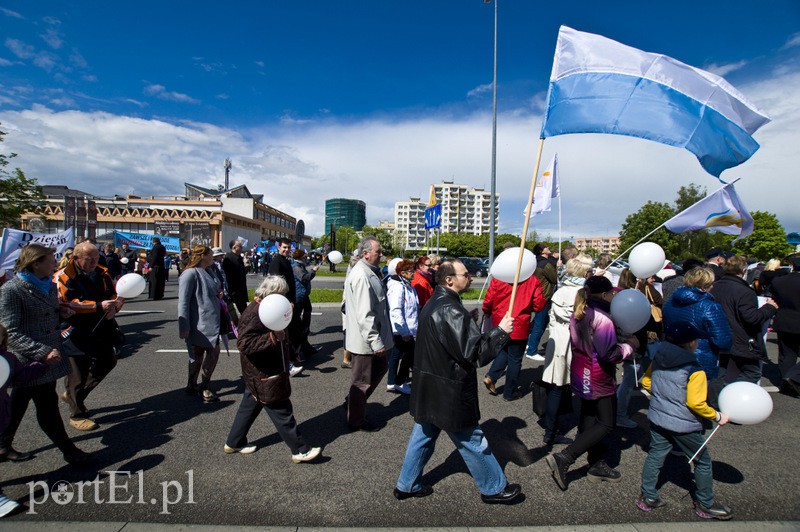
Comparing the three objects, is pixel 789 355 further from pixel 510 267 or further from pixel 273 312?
pixel 273 312

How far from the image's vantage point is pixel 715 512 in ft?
9.18

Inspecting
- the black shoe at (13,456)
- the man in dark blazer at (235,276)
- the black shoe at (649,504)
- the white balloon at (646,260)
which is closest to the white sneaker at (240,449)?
the black shoe at (13,456)

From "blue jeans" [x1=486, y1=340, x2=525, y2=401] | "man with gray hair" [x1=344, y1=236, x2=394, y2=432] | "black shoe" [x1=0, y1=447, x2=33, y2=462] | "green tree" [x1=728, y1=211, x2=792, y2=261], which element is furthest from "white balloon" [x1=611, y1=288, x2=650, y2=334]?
"green tree" [x1=728, y1=211, x2=792, y2=261]

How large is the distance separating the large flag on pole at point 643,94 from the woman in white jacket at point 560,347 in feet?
4.36

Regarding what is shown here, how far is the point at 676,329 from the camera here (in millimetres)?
2918

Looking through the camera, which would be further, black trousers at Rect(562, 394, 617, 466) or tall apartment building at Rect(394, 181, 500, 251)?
tall apartment building at Rect(394, 181, 500, 251)

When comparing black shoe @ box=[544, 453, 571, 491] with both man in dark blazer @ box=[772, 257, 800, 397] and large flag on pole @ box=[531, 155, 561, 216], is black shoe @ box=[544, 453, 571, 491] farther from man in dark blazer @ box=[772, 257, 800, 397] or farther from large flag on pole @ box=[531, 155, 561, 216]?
large flag on pole @ box=[531, 155, 561, 216]

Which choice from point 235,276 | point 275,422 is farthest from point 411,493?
point 235,276

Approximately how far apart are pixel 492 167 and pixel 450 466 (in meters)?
15.6

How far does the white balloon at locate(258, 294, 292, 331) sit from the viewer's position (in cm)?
315

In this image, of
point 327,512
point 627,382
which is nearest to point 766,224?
point 627,382

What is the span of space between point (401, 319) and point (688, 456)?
2976 mm

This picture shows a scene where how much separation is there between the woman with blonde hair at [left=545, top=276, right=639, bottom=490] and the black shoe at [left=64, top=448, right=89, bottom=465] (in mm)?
3838

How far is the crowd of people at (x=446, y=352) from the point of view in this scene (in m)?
2.78
